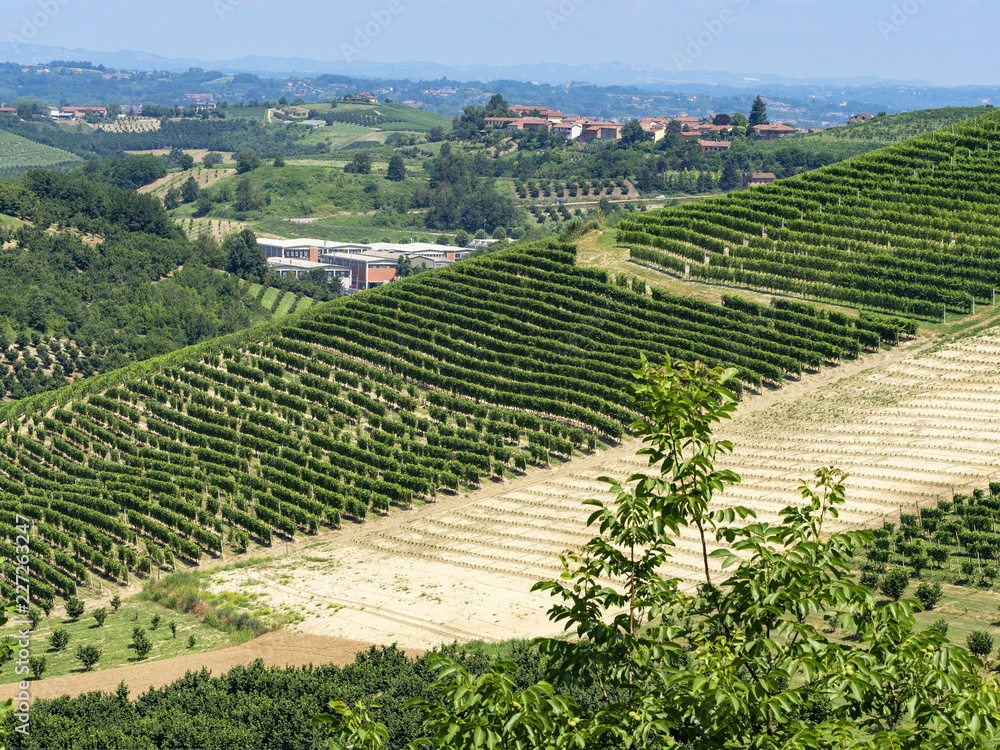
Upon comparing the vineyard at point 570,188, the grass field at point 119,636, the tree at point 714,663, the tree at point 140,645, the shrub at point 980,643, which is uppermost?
the tree at point 714,663

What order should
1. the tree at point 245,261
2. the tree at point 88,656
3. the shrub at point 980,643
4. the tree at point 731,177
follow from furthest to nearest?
1. the tree at point 731,177
2. the tree at point 245,261
3. the tree at point 88,656
4. the shrub at point 980,643

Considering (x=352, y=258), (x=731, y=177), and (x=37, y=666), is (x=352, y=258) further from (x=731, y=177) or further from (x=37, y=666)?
(x=37, y=666)

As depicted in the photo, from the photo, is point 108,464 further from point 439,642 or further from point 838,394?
point 838,394

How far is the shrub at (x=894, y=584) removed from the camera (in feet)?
95.7

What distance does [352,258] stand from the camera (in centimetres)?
13375

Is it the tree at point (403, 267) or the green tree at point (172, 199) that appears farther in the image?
the green tree at point (172, 199)

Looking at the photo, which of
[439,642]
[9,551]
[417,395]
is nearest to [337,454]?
[417,395]

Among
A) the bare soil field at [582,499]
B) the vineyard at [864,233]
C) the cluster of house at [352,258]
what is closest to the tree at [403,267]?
the cluster of house at [352,258]

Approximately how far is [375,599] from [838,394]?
26869 millimetres

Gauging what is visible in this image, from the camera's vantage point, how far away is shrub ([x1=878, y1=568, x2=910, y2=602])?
29172 millimetres

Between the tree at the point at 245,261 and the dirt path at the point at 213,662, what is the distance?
3606 inches

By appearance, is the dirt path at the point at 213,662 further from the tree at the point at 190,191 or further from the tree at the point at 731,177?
the tree at the point at 190,191

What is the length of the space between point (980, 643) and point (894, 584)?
13.7 ft

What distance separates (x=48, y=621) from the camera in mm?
37250
